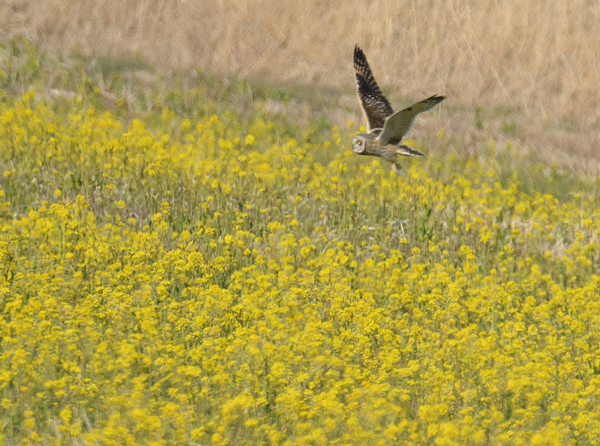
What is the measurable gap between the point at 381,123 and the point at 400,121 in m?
0.77

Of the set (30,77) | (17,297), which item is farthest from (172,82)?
(17,297)

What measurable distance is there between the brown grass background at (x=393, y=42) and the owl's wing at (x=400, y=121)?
7706 mm

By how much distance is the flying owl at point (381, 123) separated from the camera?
4896 mm

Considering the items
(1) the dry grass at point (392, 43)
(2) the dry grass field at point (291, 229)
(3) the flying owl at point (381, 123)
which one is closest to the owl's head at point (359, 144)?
(3) the flying owl at point (381, 123)

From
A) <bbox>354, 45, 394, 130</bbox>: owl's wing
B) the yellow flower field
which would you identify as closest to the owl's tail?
<bbox>354, 45, 394, 130</bbox>: owl's wing

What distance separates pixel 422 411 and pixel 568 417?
2.17 ft

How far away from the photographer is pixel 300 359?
4.05 m

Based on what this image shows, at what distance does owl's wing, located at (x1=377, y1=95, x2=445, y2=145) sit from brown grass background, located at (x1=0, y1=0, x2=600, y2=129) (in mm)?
7706

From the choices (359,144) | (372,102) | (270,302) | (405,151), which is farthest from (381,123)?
(270,302)

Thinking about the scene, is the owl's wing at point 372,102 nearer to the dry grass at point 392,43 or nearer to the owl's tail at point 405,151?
the owl's tail at point 405,151

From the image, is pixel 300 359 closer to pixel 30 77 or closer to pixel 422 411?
pixel 422 411

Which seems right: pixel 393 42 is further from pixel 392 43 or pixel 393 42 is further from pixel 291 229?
pixel 291 229

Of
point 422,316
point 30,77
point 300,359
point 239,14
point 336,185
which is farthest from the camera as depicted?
point 239,14

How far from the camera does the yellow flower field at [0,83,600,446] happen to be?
3.77m
